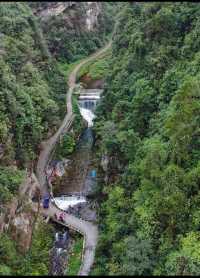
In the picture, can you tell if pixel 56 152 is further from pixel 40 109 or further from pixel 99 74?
pixel 99 74

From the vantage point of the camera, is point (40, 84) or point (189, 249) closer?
point (189, 249)

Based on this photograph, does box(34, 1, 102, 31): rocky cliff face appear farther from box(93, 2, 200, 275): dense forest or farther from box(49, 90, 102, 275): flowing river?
box(93, 2, 200, 275): dense forest

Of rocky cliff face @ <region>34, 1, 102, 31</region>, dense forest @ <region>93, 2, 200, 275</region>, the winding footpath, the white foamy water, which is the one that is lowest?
the winding footpath

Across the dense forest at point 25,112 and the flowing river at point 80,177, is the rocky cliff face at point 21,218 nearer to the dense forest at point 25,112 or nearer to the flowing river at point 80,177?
the dense forest at point 25,112

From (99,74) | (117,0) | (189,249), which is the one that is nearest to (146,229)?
(189,249)

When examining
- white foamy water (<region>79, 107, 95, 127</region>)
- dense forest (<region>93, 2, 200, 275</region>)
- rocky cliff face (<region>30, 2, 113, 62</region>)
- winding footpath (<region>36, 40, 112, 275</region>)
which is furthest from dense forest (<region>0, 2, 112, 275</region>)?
dense forest (<region>93, 2, 200, 275</region>)
